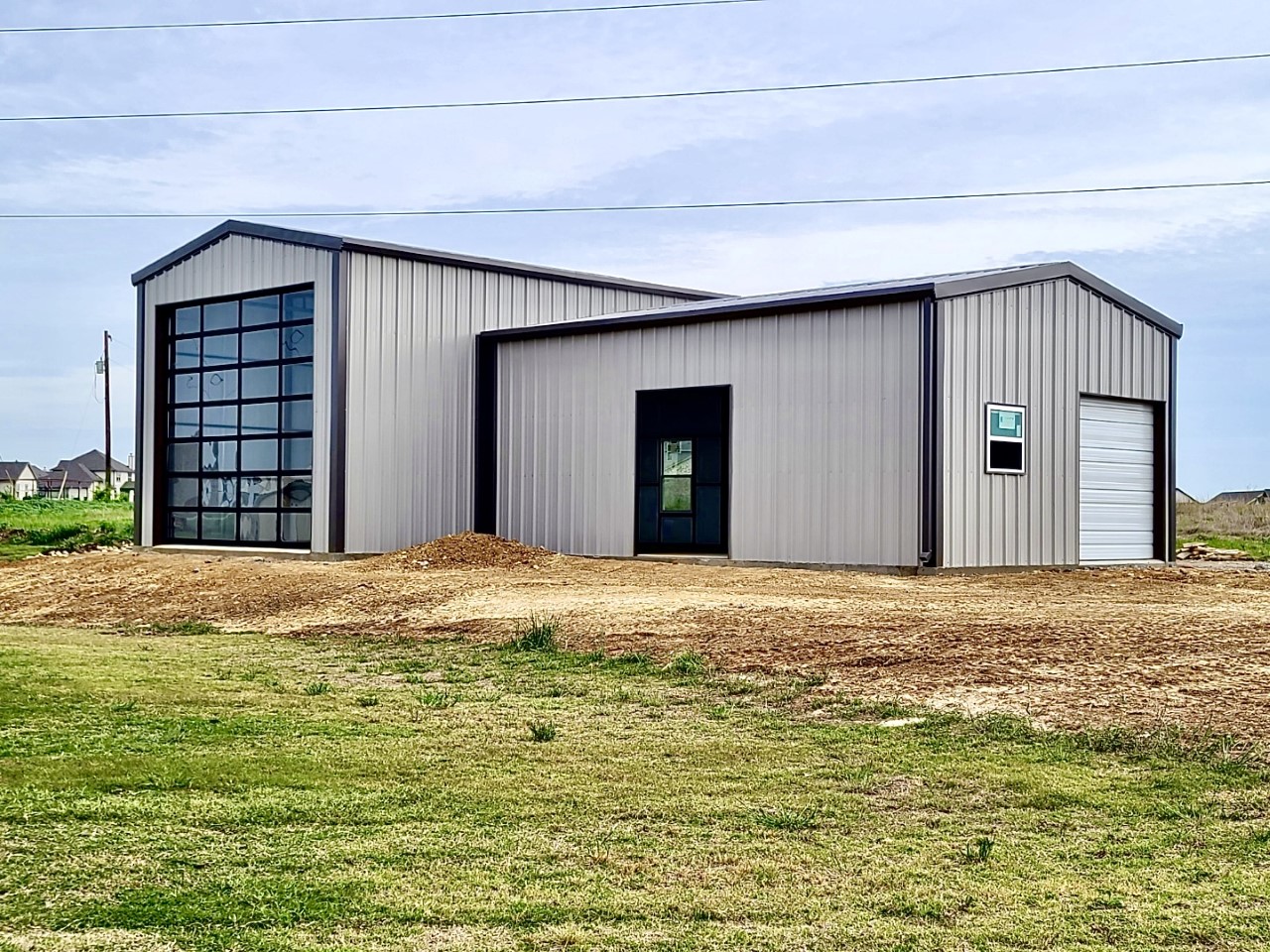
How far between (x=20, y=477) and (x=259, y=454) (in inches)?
3898

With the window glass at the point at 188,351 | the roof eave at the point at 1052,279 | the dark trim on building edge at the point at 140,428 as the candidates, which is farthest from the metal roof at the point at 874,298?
the dark trim on building edge at the point at 140,428

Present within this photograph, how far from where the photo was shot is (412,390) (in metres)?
22.9

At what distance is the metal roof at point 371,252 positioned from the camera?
21.9 meters

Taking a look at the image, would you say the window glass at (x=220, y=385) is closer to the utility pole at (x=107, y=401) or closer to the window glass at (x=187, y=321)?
the window glass at (x=187, y=321)

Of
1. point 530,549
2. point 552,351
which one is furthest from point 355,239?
point 530,549

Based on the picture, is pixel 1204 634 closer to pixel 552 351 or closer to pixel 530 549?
pixel 530 549

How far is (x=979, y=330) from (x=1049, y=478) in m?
2.63

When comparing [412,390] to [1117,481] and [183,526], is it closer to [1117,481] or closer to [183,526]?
[183,526]

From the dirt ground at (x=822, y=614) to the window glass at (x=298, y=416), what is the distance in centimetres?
215

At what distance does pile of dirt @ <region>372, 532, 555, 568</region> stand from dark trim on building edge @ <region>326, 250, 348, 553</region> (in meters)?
1.16

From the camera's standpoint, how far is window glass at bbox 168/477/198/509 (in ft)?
80.5

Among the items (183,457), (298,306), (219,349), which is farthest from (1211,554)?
(183,457)

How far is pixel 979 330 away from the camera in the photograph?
19188mm

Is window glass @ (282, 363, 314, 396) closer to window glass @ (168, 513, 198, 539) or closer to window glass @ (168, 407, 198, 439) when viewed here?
window glass @ (168, 407, 198, 439)
